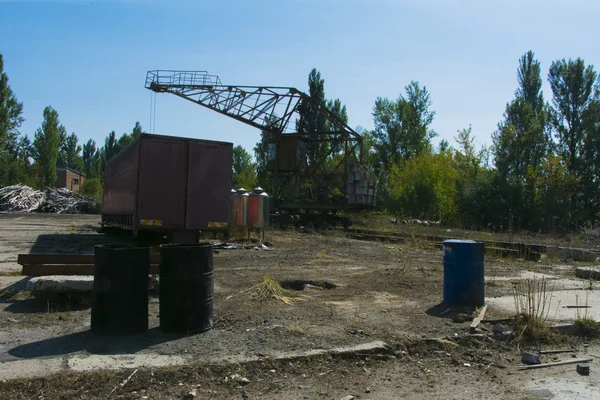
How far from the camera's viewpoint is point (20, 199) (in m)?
44.9

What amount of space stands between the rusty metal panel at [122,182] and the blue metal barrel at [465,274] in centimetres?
827

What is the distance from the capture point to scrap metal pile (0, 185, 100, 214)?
145 feet

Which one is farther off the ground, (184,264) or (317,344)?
(184,264)

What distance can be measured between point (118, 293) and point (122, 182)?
1062 cm

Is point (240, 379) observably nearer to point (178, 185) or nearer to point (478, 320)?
point (478, 320)

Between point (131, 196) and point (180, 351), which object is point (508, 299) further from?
point (131, 196)

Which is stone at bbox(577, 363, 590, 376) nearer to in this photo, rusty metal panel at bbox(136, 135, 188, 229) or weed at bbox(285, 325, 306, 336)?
weed at bbox(285, 325, 306, 336)

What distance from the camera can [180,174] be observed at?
41.9ft

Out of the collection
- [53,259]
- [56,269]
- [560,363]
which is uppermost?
[53,259]

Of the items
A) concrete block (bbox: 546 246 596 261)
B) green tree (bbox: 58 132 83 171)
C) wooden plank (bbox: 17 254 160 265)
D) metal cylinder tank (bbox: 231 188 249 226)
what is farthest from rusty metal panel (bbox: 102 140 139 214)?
green tree (bbox: 58 132 83 171)

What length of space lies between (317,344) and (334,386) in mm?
885

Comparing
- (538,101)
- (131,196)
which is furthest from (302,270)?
(538,101)

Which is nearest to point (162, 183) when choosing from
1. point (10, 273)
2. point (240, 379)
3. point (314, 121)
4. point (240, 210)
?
point (10, 273)

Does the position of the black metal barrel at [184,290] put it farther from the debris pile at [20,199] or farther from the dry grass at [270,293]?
the debris pile at [20,199]
